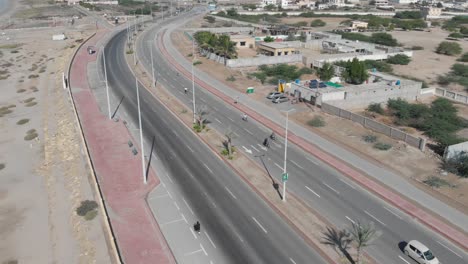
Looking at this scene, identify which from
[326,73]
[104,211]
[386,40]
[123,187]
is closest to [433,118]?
[326,73]

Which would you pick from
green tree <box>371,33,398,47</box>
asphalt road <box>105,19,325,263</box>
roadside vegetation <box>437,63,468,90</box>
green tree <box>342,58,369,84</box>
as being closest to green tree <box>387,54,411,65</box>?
roadside vegetation <box>437,63,468,90</box>

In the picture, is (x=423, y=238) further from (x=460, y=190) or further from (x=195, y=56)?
(x=195, y=56)

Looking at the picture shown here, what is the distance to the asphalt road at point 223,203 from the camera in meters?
29.9

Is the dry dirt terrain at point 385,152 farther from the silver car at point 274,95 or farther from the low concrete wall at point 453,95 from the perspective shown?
the low concrete wall at point 453,95

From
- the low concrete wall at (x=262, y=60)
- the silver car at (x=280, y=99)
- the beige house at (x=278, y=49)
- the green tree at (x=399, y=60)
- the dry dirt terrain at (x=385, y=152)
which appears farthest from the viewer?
the beige house at (x=278, y=49)

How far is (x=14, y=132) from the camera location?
58219 mm

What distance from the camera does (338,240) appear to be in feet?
103

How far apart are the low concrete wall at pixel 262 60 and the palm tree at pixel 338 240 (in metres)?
67.9

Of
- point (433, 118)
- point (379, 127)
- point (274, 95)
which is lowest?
point (433, 118)

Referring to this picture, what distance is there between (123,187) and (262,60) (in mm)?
66243

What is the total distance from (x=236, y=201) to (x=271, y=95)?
35735 millimetres

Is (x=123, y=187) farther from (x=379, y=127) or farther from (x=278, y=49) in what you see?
(x=278, y=49)

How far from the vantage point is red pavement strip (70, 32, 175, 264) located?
1183 inches

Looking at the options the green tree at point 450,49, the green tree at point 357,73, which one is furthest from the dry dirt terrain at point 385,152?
the green tree at point 450,49
